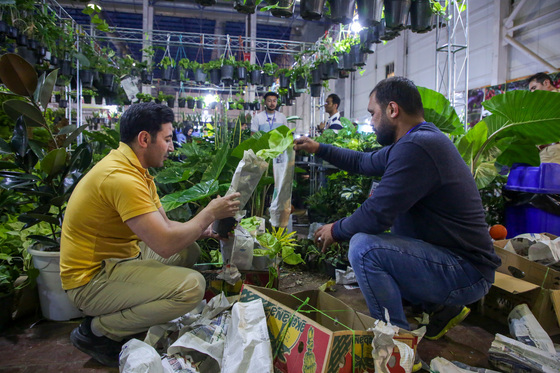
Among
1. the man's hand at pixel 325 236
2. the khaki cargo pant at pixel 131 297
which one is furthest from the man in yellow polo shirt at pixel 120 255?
the man's hand at pixel 325 236

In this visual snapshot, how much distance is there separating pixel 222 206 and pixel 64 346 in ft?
3.65

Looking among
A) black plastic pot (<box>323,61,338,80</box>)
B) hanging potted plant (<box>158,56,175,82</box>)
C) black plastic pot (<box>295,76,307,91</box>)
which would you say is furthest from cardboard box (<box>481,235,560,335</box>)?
hanging potted plant (<box>158,56,175,82</box>)

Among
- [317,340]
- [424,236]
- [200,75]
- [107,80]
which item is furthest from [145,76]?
[317,340]

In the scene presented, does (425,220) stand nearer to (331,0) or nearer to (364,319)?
(364,319)

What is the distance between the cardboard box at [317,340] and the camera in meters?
1.28

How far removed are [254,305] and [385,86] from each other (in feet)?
3.96

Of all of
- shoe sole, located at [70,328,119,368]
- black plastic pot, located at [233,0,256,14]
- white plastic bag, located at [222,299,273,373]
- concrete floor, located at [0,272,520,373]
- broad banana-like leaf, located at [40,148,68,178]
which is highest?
black plastic pot, located at [233,0,256,14]

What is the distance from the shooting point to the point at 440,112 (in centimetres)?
282

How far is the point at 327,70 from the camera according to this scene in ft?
21.8

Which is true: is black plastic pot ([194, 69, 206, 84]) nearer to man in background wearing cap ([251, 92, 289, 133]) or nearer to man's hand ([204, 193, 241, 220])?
man in background wearing cap ([251, 92, 289, 133])

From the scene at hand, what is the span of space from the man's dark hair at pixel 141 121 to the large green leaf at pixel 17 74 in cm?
82

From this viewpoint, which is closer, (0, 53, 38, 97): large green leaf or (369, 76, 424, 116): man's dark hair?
(369, 76, 424, 116): man's dark hair

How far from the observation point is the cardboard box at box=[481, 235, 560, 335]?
204 cm

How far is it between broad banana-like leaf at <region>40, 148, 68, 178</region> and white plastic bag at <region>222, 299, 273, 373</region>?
1329mm
